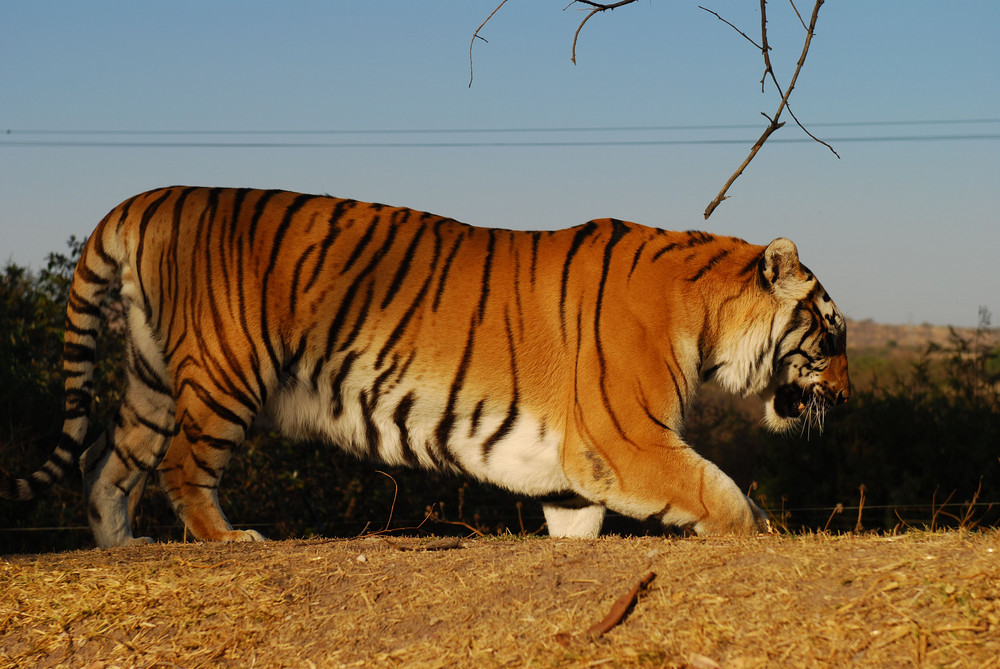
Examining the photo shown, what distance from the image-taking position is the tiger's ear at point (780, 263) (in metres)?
4.90

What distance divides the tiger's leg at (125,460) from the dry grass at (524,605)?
0.94m

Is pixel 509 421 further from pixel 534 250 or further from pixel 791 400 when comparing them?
pixel 791 400

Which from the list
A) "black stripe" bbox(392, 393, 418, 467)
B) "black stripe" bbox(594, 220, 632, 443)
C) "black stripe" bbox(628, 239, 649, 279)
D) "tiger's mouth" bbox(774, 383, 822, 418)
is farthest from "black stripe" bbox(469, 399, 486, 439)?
"tiger's mouth" bbox(774, 383, 822, 418)

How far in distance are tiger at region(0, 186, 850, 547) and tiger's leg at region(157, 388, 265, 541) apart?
1 cm

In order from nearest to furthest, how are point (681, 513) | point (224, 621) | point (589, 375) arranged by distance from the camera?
point (224, 621) < point (681, 513) < point (589, 375)

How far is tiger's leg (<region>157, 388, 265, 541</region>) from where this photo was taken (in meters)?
4.80

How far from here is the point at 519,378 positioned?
486cm

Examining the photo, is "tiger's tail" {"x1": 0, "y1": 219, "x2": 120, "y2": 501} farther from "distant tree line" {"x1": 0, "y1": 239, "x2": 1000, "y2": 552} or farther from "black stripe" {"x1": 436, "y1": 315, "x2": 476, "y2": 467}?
"distant tree line" {"x1": 0, "y1": 239, "x2": 1000, "y2": 552}

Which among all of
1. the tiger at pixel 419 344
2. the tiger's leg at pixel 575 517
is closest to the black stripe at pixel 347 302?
the tiger at pixel 419 344

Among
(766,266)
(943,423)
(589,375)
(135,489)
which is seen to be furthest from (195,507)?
(943,423)

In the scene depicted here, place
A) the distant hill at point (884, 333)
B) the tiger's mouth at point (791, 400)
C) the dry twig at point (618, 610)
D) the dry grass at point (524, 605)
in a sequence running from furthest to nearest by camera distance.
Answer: the distant hill at point (884, 333), the tiger's mouth at point (791, 400), the dry twig at point (618, 610), the dry grass at point (524, 605)

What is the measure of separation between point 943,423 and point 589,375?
26.3 ft

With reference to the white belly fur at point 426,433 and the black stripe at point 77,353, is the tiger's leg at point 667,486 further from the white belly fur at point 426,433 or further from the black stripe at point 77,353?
the black stripe at point 77,353

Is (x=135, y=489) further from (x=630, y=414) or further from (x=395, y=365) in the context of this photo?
(x=630, y=414)
